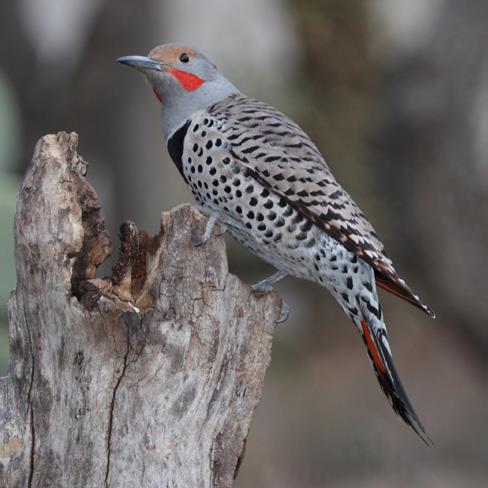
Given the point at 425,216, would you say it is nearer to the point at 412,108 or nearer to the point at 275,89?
the point at 412,108

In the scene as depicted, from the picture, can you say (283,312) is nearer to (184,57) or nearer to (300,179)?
(300,179)

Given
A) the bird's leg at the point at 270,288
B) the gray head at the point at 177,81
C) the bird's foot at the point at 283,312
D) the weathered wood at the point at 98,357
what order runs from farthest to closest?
1. the gray head at the point at 177,81
2. the bird's foot at the point at 283,312
3. the bird's leg at the point at 270,288
4. the weathered wood at the point at 98,357

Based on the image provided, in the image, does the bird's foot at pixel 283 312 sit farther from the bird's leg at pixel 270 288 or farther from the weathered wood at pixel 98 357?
the weathered wood at pixel 98 357

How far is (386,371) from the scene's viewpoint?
164 inches

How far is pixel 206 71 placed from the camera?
470 centimetres

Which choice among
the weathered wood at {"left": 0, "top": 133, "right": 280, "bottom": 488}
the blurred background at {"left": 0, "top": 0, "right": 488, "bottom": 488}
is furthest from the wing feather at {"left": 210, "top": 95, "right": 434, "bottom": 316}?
the blurred background at {"left": 0, "top": 0, "right": 488, "bottom": 488}

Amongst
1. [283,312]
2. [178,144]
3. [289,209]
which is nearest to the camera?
[283,312]

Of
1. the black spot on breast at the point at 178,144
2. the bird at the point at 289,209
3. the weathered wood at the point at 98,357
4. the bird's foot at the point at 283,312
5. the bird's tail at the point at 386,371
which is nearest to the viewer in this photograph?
the weathered wood at the point at 98,357

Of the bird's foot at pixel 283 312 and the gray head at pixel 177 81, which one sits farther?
the gray head at pixel 177 81

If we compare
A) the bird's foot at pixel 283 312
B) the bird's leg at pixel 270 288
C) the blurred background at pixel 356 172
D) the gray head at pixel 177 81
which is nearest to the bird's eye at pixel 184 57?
the gray head at pixel 177 81

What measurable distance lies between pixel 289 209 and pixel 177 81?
81 cm

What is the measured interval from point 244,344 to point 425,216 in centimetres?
542

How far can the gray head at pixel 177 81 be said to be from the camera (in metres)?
4.59

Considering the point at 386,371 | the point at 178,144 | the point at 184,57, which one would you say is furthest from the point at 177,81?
the point at 386,371
